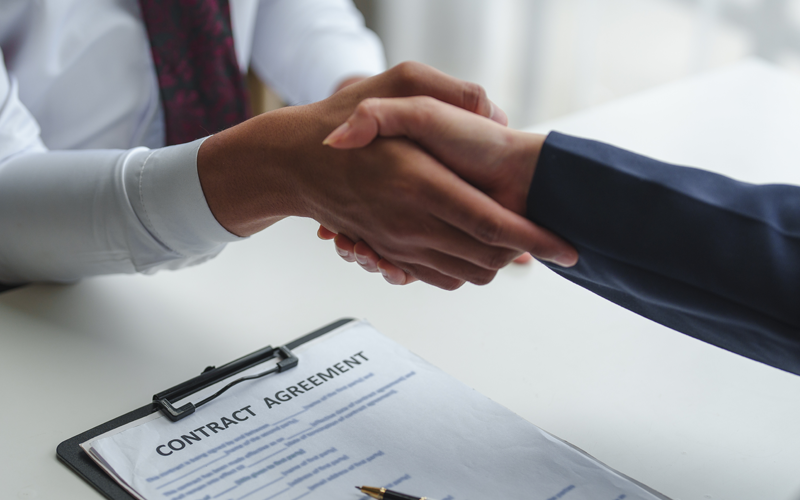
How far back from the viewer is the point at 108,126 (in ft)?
3.65

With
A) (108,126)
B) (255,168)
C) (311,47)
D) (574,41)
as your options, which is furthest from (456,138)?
(574,41)

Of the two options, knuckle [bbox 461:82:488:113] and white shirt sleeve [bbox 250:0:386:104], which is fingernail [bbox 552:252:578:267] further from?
white shirt sleeve [bbox 250:0:386:104]

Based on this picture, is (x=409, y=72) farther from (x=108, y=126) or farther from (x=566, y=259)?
(x=108, y=126)

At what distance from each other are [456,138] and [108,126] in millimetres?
728

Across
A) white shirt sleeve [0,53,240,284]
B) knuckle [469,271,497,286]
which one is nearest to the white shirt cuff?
white shirt sleeve [0,53,240,284]

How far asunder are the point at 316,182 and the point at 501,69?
2172 millimetres

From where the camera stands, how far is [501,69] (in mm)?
2680

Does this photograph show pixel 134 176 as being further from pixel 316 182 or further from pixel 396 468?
pixel 396 468

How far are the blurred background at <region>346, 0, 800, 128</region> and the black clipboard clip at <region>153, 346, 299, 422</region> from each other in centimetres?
178

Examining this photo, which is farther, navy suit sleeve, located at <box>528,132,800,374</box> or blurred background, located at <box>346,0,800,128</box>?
blurred background, located at <box>346,0,800,128</box>

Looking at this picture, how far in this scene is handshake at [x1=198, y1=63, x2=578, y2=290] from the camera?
0.60m

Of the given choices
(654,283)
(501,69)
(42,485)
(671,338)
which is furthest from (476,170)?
(501,69)

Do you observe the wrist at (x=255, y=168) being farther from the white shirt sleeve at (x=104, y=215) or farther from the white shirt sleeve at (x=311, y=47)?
the white shirt sleeve at (x=311, y=47)

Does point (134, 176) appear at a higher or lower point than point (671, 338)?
higher
